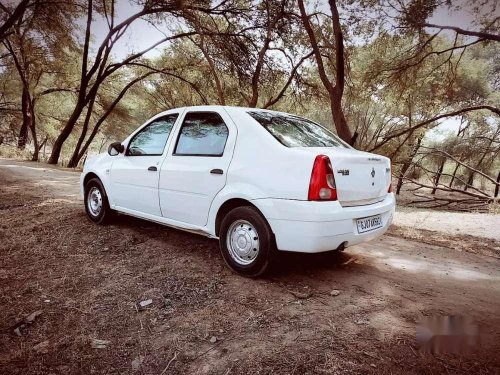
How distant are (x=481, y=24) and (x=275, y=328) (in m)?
10.2

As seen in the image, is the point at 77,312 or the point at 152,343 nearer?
the point at 152,343

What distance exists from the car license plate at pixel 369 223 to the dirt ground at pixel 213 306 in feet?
1.84

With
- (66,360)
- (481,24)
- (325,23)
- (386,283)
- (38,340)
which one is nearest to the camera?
(66,360)

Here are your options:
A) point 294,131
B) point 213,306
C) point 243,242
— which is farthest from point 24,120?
point 213,306

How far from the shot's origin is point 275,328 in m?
2.66

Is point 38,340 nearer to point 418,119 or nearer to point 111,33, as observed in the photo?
point 111,33

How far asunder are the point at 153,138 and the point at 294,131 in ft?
6.30

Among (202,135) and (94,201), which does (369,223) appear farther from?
(94,201)

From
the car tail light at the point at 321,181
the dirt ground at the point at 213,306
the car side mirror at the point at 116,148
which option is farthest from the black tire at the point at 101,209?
the car tail light at the point at 321,181

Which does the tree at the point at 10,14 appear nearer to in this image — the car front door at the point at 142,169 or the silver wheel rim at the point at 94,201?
the silver wheel rim at the point at 94,201

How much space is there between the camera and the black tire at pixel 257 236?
128 inches

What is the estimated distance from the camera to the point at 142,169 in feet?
14.5

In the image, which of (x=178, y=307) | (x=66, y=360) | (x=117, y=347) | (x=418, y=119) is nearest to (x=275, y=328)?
(x=178, y=307)

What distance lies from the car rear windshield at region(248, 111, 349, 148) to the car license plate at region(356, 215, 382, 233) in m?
0.91
